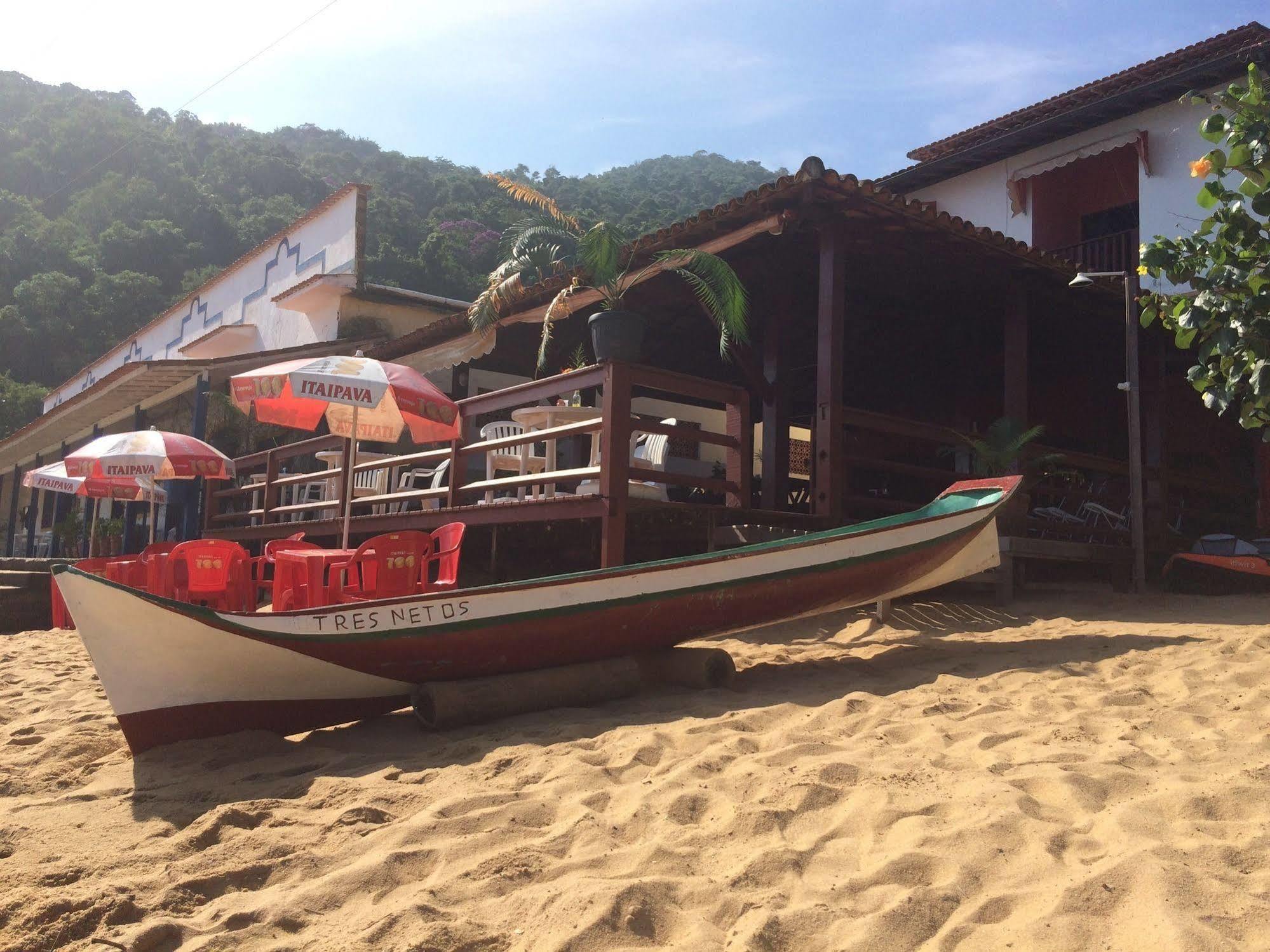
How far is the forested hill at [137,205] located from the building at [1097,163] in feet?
62.0

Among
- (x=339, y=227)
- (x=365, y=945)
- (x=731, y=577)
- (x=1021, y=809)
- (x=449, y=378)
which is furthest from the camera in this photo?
(x=339, y=227)

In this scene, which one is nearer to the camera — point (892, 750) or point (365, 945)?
point (365, 945)

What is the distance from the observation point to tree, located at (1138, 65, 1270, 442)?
433 centimetres

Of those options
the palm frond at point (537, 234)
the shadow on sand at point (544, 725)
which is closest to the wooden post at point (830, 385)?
the shadow on sand at point (544, 725)

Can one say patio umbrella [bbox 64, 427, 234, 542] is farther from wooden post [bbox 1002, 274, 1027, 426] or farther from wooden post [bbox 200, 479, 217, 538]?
wooden post [bbox 1002, 274, 1027, 426]

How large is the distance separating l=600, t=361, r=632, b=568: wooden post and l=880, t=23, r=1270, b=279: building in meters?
7.81

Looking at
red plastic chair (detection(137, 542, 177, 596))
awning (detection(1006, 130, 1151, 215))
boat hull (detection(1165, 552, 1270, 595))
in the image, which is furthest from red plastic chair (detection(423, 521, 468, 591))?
awning (detection(1006, 130, 1151, 215))

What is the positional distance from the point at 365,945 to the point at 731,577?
3029 mm

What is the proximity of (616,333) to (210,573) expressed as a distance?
3649 millimetres

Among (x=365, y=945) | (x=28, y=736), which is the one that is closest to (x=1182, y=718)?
(x=365, y=945)

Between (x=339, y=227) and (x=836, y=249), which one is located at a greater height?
(x=339, y=227)

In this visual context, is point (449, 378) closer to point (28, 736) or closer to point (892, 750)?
point (28, 736)

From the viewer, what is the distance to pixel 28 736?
16.9 feet

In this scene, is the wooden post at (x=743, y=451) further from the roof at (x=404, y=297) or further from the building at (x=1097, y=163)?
the roof at (x=404, y=297)
